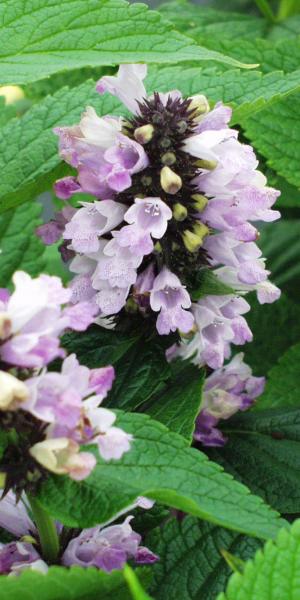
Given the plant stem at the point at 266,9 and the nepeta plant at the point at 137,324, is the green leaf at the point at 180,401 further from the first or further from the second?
the plant stem at the point at 266,9

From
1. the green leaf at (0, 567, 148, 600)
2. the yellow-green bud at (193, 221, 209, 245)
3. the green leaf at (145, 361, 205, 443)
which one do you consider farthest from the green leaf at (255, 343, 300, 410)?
the green leaf at (0, 567, 148, 600)

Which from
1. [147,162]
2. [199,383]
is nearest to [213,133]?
[147,162]

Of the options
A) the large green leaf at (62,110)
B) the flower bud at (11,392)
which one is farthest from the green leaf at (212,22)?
the flower bud at (11,392)

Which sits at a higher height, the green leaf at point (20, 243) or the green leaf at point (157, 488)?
the green leaf at point (157, 488)

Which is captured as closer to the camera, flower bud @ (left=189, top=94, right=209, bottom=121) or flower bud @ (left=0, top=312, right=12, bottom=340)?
flower bud @ (left=0, top=312, right=12, bottom=340)

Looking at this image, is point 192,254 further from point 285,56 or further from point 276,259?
point 276,259

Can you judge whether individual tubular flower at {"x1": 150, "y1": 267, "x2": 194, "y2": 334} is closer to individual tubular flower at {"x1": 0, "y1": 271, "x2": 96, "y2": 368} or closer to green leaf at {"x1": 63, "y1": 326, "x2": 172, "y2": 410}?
green leaf at {"x1": 63, "y1": 326, "x2": 172, "y2": 410}
